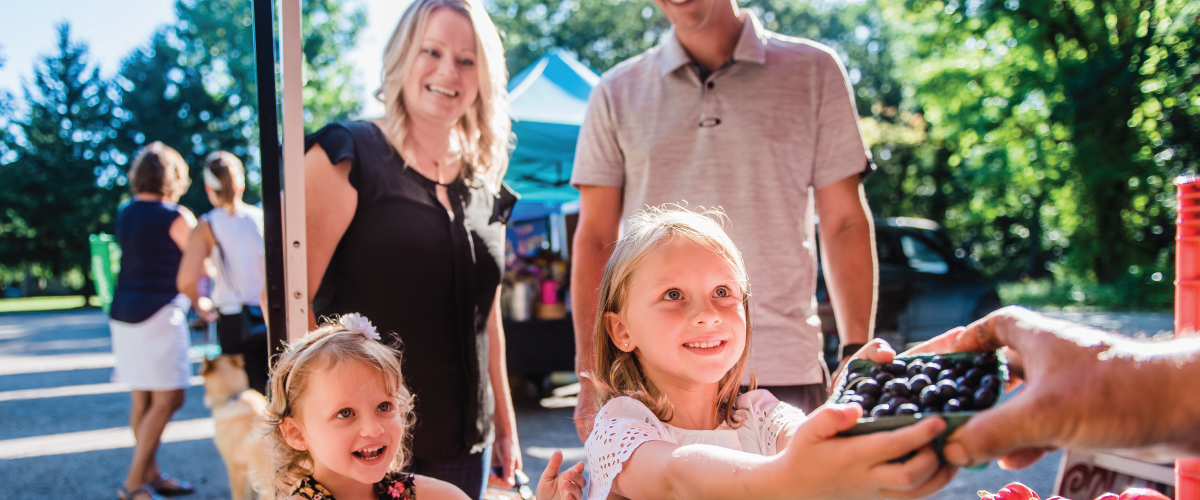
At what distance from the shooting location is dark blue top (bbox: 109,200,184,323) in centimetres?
394

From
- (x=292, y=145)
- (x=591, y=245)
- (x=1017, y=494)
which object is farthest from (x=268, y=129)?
(x=1017, y=494)

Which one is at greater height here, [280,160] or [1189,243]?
[280,160]

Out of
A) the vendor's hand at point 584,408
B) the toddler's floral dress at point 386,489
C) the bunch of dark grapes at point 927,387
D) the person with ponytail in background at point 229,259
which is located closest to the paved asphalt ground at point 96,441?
the person with ponytail in background at point 229,259

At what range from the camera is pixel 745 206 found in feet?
6.15

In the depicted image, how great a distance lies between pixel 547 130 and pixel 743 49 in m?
4.42

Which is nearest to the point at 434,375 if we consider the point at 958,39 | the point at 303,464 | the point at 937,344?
the point at 303,464

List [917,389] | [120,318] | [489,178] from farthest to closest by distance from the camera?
[120,318]
[489,178]
[917,389]

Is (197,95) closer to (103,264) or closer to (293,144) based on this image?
(103,264)

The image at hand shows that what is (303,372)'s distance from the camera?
4.79ft

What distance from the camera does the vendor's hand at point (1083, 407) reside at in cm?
72

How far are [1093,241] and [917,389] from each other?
65.1ft

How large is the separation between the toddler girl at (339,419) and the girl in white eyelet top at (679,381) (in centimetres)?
24

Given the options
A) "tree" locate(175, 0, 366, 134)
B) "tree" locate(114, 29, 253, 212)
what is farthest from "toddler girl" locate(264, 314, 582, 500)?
"tree" locate(114, 29, 253, 212)

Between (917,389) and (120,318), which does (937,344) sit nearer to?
(917,389)
